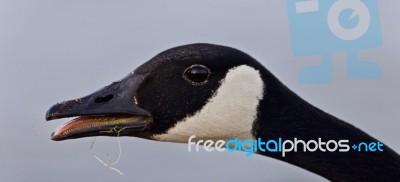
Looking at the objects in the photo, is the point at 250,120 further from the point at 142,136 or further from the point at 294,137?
the point at 142,136

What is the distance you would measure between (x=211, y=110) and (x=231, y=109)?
21 cm

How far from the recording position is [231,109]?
542 cm

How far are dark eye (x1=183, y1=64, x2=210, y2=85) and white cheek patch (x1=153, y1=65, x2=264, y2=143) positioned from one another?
0.61 feet

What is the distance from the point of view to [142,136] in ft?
18.4

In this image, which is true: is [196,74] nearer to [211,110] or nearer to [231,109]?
[211,110]

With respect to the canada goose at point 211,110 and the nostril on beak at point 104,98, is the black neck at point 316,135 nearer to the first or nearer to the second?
the canada goose at point 211,110

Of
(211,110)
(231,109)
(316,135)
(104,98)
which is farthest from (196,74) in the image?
(316,135)

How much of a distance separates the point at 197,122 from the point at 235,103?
0.44 meters

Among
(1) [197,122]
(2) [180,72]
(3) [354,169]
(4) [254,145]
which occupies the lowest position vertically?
(3) [354,169]

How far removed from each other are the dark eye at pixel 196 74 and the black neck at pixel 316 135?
0.65 m

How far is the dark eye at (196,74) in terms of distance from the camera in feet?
17.8

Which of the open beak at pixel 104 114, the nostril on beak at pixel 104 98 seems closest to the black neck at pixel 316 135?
the open beak at pixel 104 114

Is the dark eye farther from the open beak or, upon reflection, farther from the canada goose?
the open beak

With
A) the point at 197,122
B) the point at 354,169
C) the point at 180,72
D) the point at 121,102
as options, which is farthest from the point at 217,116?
the point at 354,169
